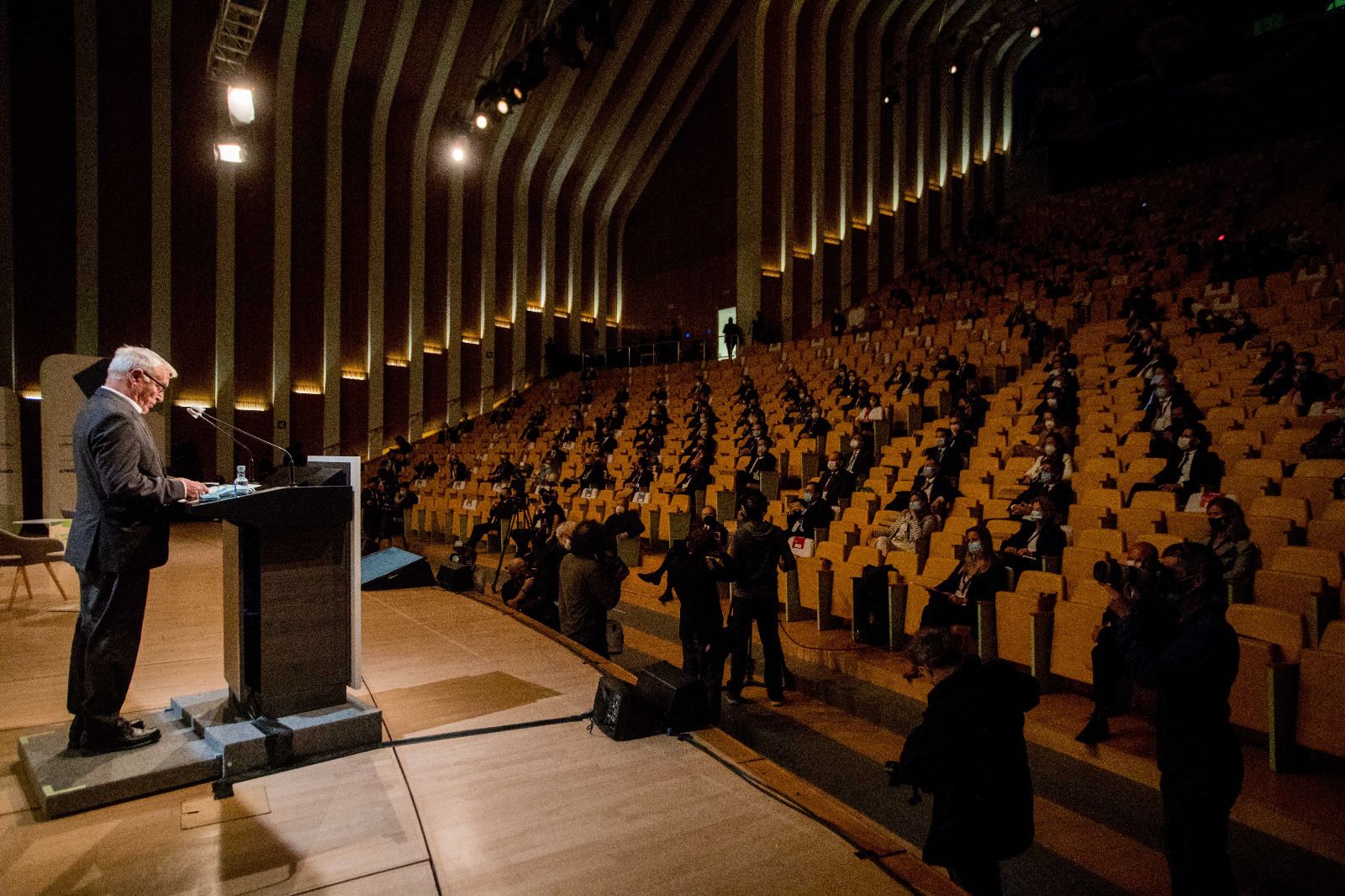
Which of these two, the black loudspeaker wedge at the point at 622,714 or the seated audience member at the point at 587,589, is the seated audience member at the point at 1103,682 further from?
the seated audience member at the point at 587,589

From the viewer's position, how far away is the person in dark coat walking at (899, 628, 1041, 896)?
2039mm

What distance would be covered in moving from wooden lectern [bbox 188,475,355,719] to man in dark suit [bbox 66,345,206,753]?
0.27 m

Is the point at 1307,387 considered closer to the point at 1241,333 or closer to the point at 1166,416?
the point at 1166,416

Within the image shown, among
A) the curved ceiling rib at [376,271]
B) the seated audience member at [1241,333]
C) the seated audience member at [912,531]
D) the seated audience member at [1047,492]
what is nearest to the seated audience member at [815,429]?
the seated audience member at [912,531]

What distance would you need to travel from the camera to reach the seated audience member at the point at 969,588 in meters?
4.38

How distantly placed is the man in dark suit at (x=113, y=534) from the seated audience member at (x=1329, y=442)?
623 cm

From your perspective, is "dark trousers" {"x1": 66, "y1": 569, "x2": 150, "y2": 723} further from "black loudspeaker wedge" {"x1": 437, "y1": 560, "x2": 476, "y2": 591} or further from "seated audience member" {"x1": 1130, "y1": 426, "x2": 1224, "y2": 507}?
"seated audience member" {"x1": 1130, "y1": 426, "x2": 1224, "y2": 507}

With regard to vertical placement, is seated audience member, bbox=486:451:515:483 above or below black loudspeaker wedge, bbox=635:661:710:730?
above

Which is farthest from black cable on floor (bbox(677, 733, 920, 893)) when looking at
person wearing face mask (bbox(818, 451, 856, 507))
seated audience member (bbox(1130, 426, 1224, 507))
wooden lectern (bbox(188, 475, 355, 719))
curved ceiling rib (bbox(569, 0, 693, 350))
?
curved ceiling rib (bbox(569, 0, 693, 350))

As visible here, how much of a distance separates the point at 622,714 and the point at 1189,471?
459cm

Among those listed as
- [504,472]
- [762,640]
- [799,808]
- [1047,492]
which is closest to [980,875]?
[799,808]

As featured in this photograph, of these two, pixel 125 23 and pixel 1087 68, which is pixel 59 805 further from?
pixel 1087 68

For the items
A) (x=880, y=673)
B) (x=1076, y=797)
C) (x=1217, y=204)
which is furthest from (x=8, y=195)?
(x=1217, y=204)

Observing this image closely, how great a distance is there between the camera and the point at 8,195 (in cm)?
1195
